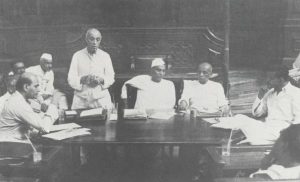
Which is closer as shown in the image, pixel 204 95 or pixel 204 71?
pixel 204 71

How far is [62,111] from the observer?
3428 millimetres

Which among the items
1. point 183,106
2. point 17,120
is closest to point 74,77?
point 183,106

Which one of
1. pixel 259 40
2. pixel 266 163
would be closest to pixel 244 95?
pixel 259 40

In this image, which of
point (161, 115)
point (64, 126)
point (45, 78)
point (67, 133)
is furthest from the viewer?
point (45, 78)

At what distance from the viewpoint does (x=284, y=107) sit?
3432 mm

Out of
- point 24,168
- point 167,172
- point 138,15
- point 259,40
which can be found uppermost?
point 138,15

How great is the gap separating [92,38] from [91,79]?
41 cm

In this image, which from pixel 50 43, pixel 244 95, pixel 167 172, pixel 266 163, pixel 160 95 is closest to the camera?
pixel 266 163

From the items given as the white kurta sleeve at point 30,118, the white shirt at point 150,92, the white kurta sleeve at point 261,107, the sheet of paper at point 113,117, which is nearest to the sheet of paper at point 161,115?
the sheet of paper at point 113,117

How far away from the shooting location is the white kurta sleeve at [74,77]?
13.8ft

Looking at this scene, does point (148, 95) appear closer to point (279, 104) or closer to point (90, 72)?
point (90, 72)

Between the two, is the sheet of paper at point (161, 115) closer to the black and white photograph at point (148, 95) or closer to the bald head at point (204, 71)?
the black and white photograph at point (148, 95)

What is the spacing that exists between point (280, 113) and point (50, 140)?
75.7 inches

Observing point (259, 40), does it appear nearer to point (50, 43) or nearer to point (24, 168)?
point (50, 43)
